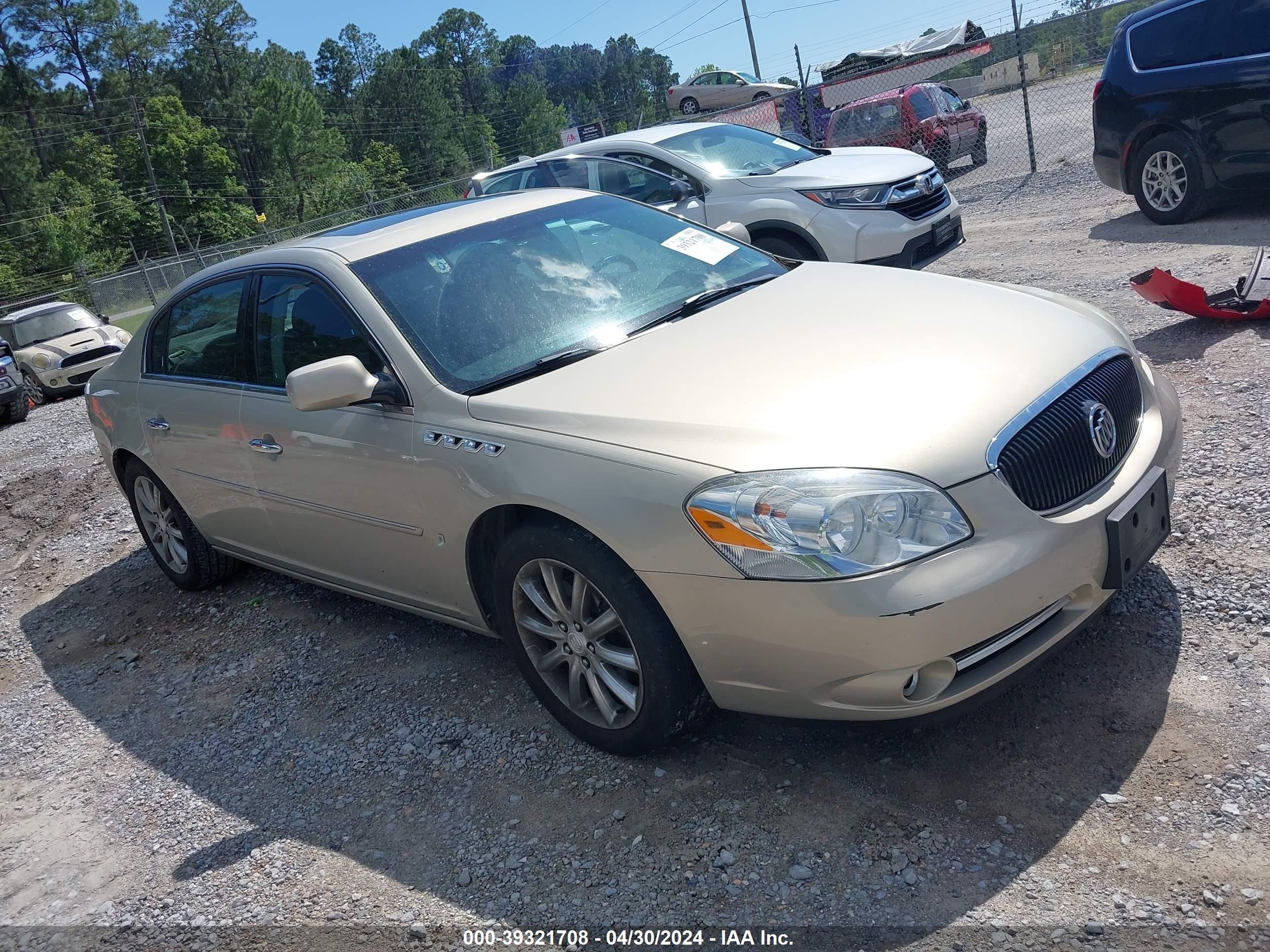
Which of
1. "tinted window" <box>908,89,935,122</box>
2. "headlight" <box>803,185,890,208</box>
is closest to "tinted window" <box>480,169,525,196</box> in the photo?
"headlight" <box>803,185,890,208</box>

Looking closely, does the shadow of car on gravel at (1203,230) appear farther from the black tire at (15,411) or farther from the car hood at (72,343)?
the car hood at (72,343)

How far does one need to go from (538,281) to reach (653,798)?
1.87 meters

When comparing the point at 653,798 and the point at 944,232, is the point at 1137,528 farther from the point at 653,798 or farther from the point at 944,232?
the point at 944,232

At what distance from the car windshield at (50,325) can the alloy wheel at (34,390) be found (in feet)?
1.93

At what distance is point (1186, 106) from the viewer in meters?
8.46

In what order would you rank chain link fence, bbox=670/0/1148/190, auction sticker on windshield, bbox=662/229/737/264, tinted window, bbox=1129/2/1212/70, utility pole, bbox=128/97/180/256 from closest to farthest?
auction sticker on windshield, bbox=662/229/737/264, tinted window, bbox=1129/2/1212/70, chain link fence, bbox=670/0/1148/190, utility pole, bbox=128/97/180/256

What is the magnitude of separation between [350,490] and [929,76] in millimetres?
24912

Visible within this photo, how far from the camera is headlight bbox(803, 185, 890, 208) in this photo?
8.13m

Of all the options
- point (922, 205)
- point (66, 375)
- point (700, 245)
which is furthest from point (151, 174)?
point (700, 245)

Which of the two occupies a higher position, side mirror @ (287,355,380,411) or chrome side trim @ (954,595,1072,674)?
side mirror @ (287,355,380,411)

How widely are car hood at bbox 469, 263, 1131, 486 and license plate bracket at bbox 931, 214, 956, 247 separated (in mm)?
4734

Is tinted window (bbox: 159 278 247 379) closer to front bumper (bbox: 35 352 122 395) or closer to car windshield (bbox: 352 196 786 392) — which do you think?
car windshield (bbox: 352 196 786 392)

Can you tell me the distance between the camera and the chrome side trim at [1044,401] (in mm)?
2725

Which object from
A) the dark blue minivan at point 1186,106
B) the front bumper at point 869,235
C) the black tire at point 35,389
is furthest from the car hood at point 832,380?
the black tire at point 35,389
